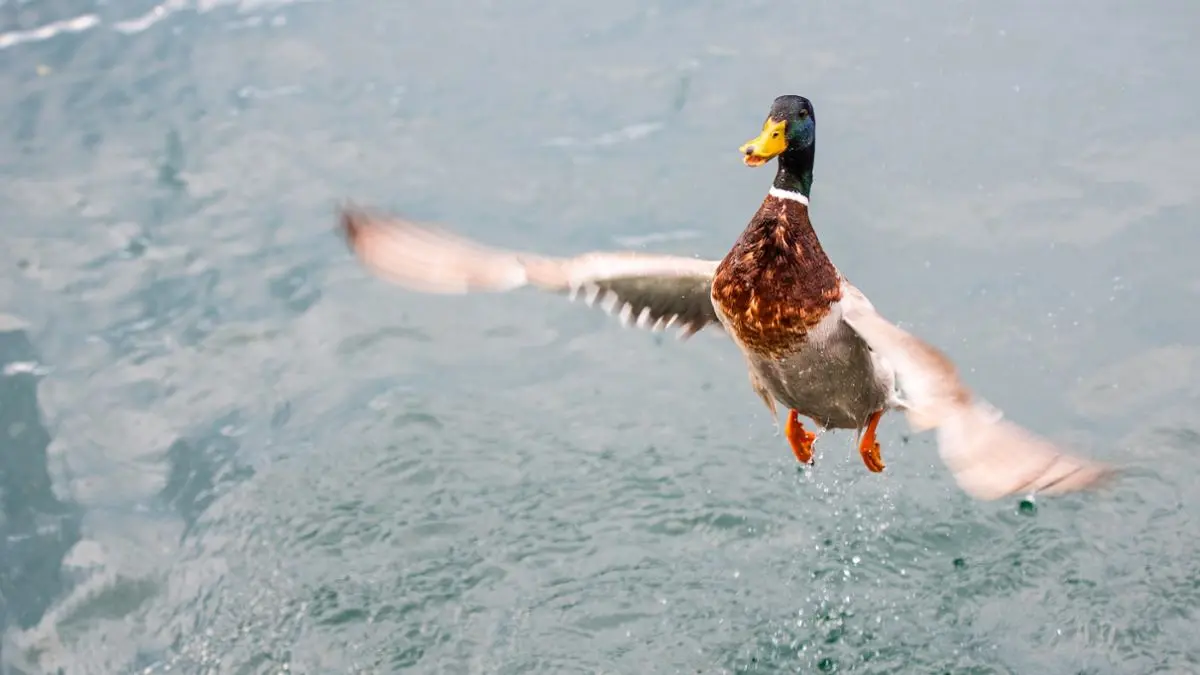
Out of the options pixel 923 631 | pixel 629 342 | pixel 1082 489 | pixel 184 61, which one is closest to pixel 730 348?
pixel 629 342

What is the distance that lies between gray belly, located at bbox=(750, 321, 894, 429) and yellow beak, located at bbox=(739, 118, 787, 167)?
0.60 metres

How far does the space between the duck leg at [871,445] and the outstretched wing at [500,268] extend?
29.4 inches

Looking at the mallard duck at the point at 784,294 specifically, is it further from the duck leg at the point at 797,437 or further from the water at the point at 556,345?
the water at the point at 556,345

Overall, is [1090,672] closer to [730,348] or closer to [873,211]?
[730,348]

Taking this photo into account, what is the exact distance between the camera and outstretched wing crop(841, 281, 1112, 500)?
11.3 feet

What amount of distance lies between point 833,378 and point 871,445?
1.29 ft

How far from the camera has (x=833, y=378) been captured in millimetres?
4480

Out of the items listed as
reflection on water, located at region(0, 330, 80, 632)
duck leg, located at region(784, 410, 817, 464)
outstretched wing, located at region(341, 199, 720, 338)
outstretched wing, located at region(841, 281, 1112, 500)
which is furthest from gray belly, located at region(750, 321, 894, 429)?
reflection on water, located at region(0, 330, 80, 632)

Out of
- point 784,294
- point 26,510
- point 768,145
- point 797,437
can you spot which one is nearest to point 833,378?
point 784,294

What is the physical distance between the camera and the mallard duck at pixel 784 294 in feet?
12.7

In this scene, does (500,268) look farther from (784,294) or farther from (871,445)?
(871,445)

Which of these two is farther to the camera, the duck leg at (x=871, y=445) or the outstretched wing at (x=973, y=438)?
the duck leg at (x=871, y=445)

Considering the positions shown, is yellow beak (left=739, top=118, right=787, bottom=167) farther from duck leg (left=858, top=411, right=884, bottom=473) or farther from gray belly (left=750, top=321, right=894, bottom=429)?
duck leg (left=858, top=411, right=884, bottom=473)

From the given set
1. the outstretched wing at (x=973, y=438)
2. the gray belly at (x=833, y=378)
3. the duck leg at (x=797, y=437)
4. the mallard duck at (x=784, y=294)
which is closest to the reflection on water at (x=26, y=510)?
the mallard duck at (x=784, y=294)
